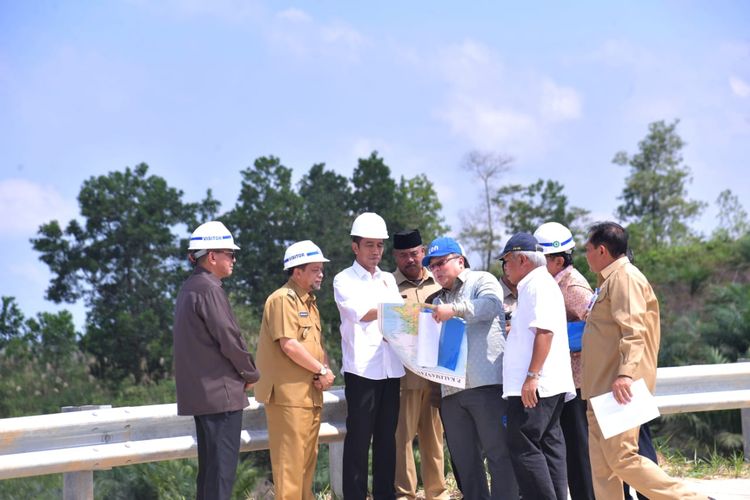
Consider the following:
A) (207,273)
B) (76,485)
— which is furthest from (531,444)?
(76,485)

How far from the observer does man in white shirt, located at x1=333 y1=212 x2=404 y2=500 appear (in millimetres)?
6473

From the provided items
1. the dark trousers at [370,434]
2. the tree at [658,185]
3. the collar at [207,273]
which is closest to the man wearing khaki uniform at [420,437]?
the dark trousers at [370,434]

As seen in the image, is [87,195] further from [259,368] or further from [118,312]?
[259,368]

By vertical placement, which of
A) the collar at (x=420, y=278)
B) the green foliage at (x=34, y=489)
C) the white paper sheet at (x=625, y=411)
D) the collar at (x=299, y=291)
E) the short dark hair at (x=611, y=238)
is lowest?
the green foliage at (x=34, y=489)

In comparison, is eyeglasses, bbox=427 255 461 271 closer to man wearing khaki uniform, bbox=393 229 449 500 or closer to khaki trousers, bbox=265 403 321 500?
man wearing khaki uniform, bbox=393 229 449 500

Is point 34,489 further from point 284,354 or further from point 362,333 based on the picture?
point 362,333

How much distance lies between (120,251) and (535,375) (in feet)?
95.5

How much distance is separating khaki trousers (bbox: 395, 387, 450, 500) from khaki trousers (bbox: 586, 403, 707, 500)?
1453 millimetres

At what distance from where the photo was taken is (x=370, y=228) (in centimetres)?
674

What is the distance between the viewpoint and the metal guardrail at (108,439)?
18.4 ft

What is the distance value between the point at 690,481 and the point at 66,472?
15.5 feet

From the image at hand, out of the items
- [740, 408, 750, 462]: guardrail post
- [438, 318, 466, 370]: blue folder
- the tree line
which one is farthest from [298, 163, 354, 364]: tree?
[438, 318, 466, 370]: blue folder

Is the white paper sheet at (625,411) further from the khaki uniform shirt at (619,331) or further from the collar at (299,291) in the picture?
the collar at (299,291)

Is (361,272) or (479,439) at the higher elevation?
(361,272)
